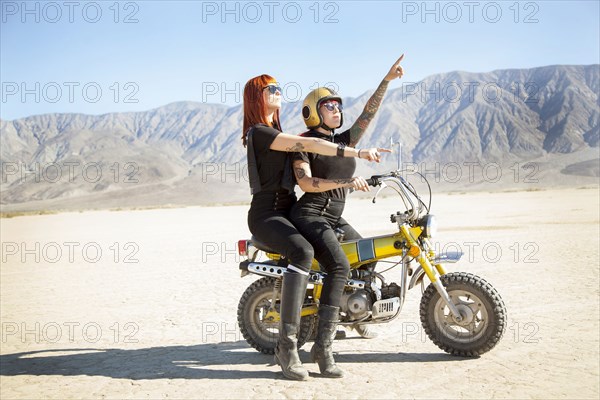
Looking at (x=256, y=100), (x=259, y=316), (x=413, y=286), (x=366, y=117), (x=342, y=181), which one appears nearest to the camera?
(x=342, y=181)

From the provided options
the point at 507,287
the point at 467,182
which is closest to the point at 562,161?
the point at 467,182

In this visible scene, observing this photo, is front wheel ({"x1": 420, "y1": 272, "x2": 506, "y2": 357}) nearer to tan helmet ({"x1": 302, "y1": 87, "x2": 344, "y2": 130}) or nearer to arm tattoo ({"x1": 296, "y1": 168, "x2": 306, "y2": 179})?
arm tattoo ({"x1": 296, "y1": 168, "x2": 306, "y2": 179})

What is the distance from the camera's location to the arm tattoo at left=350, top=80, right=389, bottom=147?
17.0 feet

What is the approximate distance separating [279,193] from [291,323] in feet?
3.67

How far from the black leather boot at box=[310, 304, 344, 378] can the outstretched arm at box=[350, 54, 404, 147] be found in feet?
5.15

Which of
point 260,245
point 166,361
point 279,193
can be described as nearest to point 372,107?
point 279,193

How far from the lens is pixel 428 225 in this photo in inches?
192

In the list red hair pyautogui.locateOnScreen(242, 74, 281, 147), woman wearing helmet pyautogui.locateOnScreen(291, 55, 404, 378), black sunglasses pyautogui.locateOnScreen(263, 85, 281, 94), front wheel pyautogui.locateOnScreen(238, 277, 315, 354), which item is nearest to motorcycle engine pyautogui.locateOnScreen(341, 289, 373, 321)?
woman wearing helmet pyautogui.locateOnScreen(291, 55, 404, 378)

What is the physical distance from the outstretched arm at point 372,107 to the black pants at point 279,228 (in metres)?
0.88

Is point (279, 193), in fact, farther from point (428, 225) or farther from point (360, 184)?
point (428, 225)

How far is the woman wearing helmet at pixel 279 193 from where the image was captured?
4.48 m

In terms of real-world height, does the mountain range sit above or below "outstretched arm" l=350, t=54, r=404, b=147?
above

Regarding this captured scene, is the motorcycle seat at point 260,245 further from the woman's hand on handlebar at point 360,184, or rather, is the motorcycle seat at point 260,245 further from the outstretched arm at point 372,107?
the outstretched arm at point 372,107

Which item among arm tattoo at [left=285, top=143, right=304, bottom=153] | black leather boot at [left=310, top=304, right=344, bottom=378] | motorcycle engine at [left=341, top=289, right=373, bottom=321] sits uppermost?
arm tattoo at [left=285, top=143, right=304, bottom=153]
